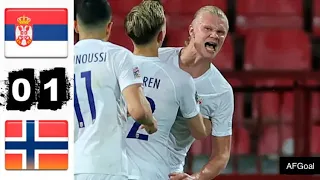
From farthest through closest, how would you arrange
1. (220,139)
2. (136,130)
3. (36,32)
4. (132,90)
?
1. (220,139)
2. (136,130)
3. (132,90)
4. (36,32)

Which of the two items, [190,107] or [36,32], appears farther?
[190,107]

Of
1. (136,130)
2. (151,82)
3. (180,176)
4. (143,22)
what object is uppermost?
(143,22)

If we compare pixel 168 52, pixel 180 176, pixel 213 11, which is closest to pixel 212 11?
pixel 213 11

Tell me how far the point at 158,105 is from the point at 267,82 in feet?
0.97

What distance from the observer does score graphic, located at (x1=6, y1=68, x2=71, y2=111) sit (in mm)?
1494

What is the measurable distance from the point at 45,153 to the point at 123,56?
1.01ft

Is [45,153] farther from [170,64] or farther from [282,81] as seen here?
[282,81]

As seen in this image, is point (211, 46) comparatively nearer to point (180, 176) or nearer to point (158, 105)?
point (158, 105)

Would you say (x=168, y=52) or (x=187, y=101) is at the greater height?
(x=168, y=52)

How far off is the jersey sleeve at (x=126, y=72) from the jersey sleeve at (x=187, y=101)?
0.15m

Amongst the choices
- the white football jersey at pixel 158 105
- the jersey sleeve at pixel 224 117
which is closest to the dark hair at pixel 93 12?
the white football jersey at pixel 158 105

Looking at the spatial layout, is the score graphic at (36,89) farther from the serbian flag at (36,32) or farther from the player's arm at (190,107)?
the player's arm at (190,107)

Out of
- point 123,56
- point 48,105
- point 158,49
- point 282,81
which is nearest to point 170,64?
point 158,49

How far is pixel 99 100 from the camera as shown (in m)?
1.69
